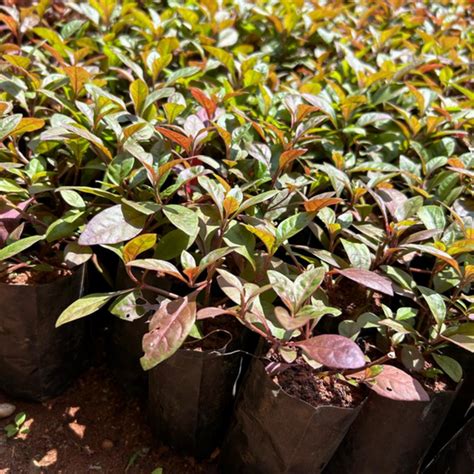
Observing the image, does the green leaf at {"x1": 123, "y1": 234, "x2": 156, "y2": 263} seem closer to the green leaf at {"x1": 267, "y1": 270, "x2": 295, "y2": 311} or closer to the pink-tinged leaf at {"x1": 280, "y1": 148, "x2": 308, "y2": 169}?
the green leaf at {"x1": 267, "y1": 270, "x2": 295, "y2": 311}

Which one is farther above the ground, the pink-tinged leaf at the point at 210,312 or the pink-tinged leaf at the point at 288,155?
the pink-tinged leaf at the point at 288,155

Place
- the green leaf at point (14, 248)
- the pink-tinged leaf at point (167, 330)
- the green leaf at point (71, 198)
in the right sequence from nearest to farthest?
the pink-tinged leaf at point (167, 330) < the green leaf at point (14, 248) < the green leaf at point (71, 198)

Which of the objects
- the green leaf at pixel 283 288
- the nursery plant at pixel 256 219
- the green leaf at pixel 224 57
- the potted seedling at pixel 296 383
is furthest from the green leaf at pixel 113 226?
the green leaf at pixel 224 57

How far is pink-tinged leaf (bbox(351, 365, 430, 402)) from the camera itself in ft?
4.12

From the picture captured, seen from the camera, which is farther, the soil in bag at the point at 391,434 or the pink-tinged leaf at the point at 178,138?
the pink-tinged leaf at the point at 178,138

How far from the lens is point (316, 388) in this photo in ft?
4.46

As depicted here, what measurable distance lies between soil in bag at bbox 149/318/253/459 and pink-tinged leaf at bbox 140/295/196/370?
0.58 feet

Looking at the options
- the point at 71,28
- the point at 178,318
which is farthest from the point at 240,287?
the point at 71,28

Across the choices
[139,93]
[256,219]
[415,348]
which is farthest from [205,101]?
[415,348]

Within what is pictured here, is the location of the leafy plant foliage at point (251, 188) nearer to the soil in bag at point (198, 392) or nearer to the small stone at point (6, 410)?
the soil in bag at point (198, 392)

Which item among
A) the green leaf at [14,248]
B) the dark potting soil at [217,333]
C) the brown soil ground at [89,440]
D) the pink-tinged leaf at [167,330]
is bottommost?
the brown soil ground at [89,440]

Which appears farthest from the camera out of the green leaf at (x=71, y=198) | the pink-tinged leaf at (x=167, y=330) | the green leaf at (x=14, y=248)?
the green leaf at (x=71, y=198)

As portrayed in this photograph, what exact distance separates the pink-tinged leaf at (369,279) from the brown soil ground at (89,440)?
74cm

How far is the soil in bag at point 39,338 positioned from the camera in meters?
1.53
